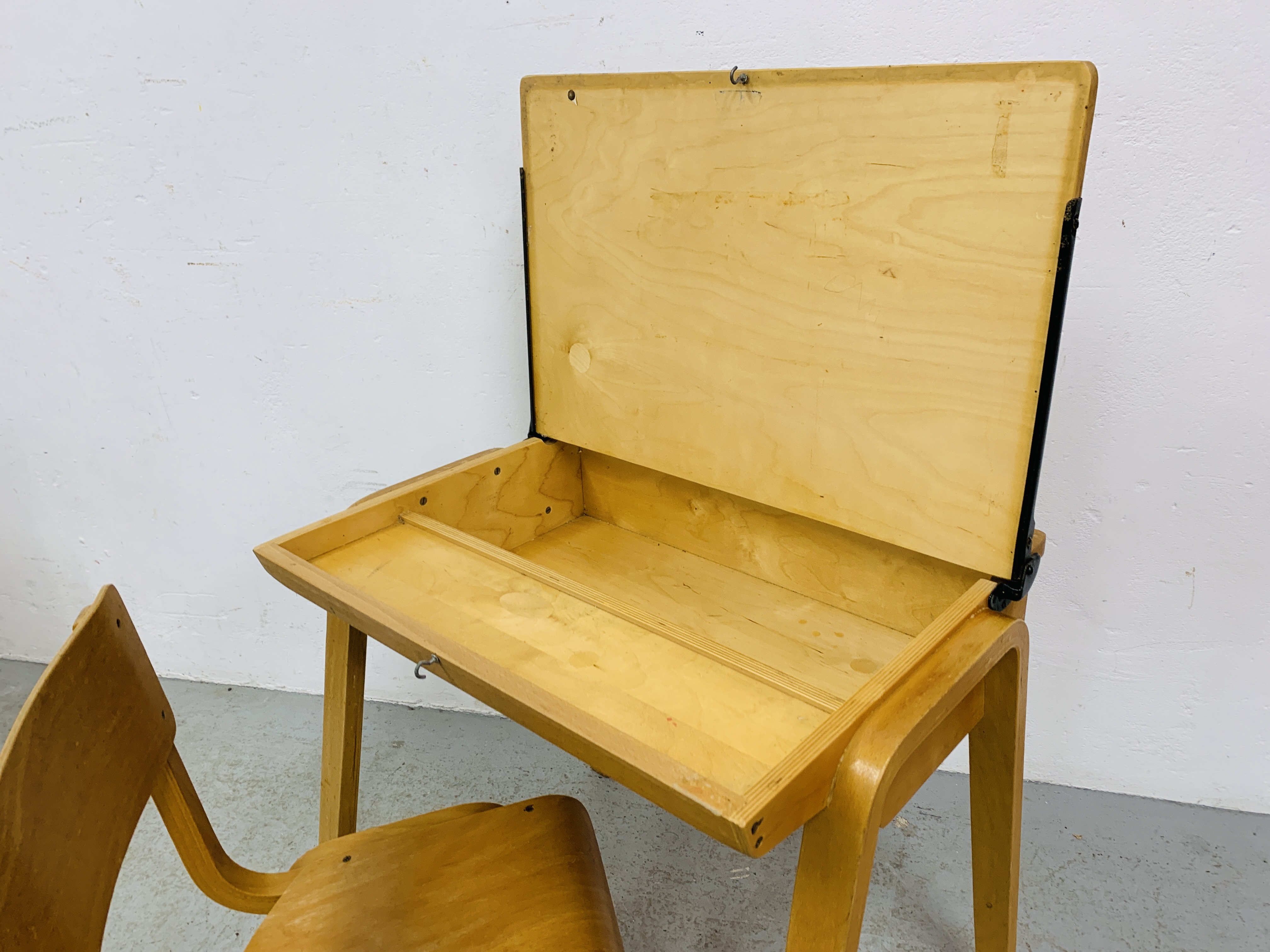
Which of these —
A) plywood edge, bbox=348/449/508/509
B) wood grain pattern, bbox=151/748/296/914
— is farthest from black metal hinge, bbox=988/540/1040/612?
wood grain pattern, bbox=151/748/296/914

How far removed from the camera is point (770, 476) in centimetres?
98

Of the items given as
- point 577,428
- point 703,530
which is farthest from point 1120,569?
point 577,428

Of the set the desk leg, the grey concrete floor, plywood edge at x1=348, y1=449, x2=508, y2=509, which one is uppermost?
plywood edge at x1=348, y1=449, x2=508, y2=509

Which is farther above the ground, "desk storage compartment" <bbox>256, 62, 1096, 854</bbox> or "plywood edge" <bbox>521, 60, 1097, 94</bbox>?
"plywood edge" <bbox>521, 60, 1097, 94</bbox>

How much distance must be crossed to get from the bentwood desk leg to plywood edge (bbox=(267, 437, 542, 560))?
583 millimetres

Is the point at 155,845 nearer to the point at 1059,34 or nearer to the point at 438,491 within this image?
the point at 438,491

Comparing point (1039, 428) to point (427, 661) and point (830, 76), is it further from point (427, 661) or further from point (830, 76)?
point (427, 661)

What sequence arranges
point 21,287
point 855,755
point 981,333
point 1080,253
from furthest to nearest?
point 21,287, point 1080,253, point 981,333, point 855,755

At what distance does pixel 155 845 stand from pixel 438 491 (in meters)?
0.85

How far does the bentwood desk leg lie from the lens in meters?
0.65

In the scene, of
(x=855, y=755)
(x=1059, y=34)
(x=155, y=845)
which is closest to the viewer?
(x=855, y=755)

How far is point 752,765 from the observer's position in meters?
0.69

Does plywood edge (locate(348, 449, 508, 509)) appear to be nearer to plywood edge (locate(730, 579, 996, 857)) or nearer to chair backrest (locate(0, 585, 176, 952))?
chair backrest (locate(0, 585, 176, 952))

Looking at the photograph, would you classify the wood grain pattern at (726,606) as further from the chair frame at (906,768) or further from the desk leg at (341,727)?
the desk leg at (341,727)
